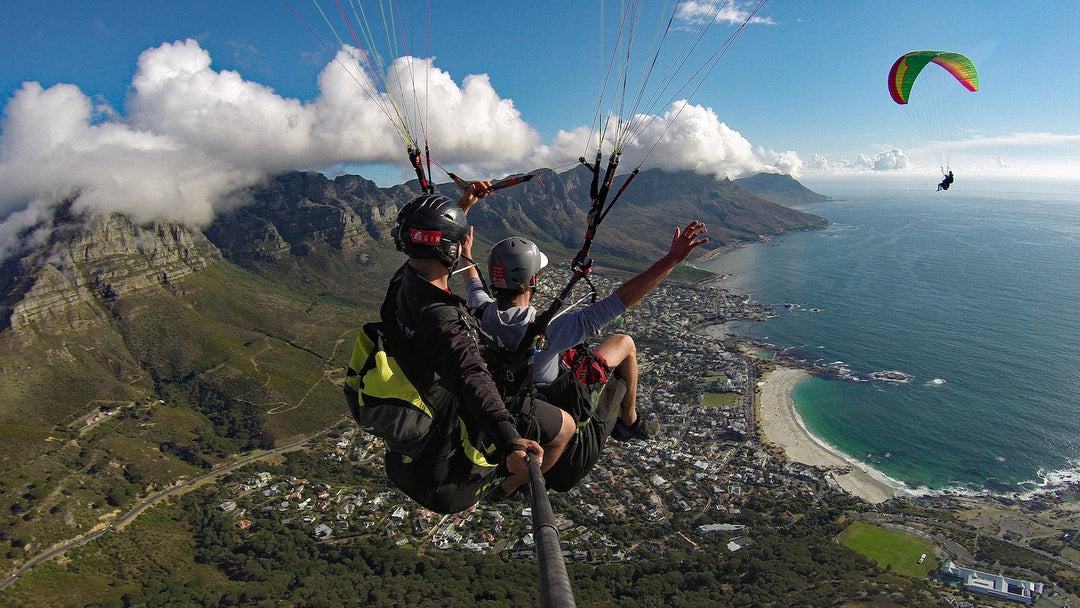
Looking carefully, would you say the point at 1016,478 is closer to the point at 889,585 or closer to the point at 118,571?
the point at 889,585

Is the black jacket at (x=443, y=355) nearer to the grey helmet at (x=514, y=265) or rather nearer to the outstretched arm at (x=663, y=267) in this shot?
the grey helmet at (x=514, y=265)

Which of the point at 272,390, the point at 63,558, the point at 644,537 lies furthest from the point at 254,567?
the point at 272,390

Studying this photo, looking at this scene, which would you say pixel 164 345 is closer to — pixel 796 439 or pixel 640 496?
pixel 640 496

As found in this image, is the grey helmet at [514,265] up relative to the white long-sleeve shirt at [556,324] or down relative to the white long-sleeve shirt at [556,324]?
up

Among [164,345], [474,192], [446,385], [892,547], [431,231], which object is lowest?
[892,547]

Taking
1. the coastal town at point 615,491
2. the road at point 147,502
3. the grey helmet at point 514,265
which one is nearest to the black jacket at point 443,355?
the grey helmet at point 514,265

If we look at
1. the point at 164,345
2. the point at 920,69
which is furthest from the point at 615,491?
the point at 164,345

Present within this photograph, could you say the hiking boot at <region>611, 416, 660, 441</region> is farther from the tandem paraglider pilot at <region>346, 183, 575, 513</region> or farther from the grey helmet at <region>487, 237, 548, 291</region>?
the grey helmet at <region>487, 237, 548, 291</region>
